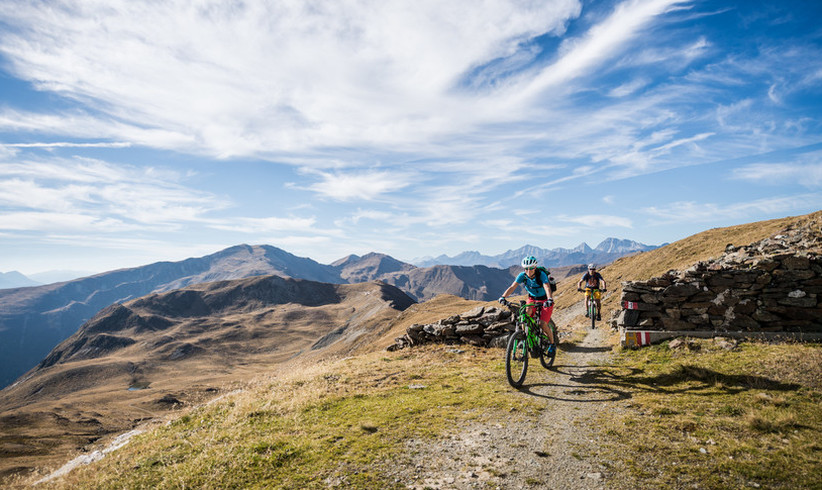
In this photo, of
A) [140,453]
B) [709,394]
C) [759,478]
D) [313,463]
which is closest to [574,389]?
[709,394]

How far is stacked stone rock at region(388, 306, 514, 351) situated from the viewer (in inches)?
666

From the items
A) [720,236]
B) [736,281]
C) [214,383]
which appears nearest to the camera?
[736,281]

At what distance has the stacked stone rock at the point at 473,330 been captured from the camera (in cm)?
1691

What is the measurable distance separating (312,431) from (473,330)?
10.5 metres

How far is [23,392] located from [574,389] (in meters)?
227

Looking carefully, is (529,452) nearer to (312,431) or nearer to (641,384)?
(312,431)

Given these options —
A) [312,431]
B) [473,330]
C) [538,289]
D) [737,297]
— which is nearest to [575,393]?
[538,289]

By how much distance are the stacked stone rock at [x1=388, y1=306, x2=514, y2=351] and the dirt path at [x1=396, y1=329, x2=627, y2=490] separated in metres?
6.94

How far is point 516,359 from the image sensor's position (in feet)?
35.9

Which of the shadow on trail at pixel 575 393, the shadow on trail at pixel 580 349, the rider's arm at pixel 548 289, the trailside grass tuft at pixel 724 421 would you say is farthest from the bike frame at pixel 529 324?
the shadow on trail at pixel 580 349

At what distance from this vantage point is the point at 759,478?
516cm

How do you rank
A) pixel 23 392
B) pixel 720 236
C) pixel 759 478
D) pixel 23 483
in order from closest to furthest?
pixel 759 478
pixel 23 483
pixel 720 236
pixel 23 392

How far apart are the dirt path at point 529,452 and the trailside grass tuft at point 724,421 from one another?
1.64 ft

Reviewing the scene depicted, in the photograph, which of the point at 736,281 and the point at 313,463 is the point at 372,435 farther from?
the point at 736,281
